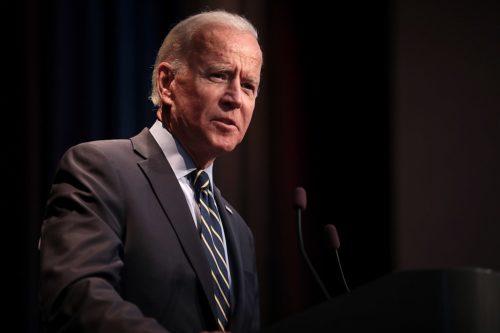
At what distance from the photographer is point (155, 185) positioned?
Answer: 1.55 m

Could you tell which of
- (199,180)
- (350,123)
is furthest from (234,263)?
(350,123)

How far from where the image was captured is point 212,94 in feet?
5.77

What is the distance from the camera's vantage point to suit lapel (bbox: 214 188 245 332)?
1.57 metres

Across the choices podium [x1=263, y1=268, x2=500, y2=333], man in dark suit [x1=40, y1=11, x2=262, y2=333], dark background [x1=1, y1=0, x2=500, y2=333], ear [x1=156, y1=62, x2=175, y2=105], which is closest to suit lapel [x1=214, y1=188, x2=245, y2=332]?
man in dark suit [x1=40, y1=11, x2=262, y2=333]

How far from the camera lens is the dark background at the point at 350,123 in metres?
2.90

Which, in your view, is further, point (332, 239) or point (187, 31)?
point (187, 31)

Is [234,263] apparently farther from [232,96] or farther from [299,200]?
[232,96]

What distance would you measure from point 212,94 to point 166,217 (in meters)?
0.43

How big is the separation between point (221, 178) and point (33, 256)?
98 centimetres

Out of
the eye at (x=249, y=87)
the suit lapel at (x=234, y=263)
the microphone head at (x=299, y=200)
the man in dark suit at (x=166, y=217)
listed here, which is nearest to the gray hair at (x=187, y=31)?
the man in dark suit at (x=166, y=217)

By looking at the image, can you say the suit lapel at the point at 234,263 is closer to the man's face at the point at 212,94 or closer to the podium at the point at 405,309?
the man's face at the point at 212,94

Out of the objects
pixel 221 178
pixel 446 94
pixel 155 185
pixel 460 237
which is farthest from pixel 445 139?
Answer: pixel 155 185

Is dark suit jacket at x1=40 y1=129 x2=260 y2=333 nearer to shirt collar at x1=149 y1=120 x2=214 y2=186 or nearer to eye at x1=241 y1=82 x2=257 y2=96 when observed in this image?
shirt collar at x1=149 y1=120 x2=214 y2=186

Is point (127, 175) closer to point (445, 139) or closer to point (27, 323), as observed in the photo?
point (27, 323)
